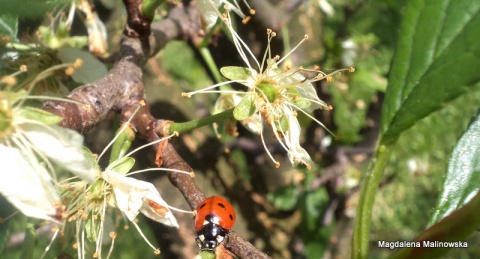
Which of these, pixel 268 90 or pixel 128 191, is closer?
pixel 128 191

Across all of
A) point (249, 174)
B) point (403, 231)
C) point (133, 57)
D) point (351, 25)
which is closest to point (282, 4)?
point (351, 25)

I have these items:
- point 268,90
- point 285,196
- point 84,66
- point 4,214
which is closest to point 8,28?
point 84,66

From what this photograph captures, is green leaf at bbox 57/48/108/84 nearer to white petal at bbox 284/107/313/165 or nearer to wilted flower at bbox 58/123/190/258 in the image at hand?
wilted flower at bbox 58/123/190/258

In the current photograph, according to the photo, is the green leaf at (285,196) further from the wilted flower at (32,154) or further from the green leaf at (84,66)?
the wilted flower at (32,154)

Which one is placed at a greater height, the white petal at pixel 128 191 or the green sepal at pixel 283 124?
the green sepal at pixel 283 124

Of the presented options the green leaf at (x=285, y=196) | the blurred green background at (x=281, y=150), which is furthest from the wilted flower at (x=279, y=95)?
the green leaf at (x=285, y=196)

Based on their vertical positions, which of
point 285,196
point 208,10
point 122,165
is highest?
point 285,196

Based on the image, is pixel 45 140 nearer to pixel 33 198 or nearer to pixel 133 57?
pixel 33 198

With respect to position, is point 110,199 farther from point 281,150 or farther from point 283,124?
point 281,150
